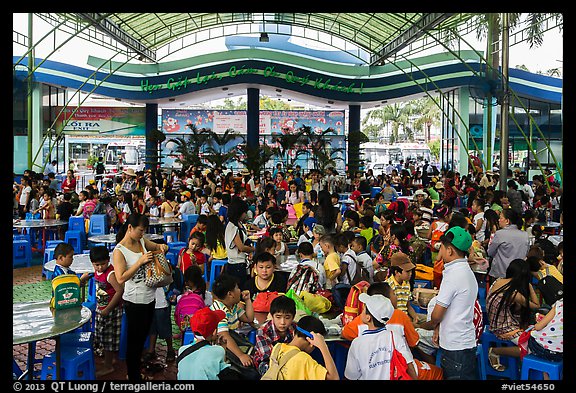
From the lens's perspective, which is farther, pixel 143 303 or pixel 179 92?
pixel 179 92

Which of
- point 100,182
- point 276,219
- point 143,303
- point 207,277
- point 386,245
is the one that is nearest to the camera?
point 143,303

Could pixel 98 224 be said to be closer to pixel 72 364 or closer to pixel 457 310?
pixel 72 364

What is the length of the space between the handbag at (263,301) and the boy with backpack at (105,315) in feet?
4.46

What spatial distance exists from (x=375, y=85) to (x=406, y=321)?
23998 mm

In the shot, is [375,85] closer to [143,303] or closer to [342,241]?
[342,241]

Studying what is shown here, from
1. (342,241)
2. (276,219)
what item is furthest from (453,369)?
(276,219)

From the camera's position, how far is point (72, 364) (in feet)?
16.7

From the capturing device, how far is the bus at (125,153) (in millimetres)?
32125

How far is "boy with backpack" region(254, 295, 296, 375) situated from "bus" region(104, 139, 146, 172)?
92.2ft

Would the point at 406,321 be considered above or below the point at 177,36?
below

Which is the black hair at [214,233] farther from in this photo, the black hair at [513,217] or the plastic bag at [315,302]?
the black hair at [513,217]

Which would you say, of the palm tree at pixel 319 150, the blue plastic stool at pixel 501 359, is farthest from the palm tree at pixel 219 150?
the blue plastic stool at pixel 501 359
